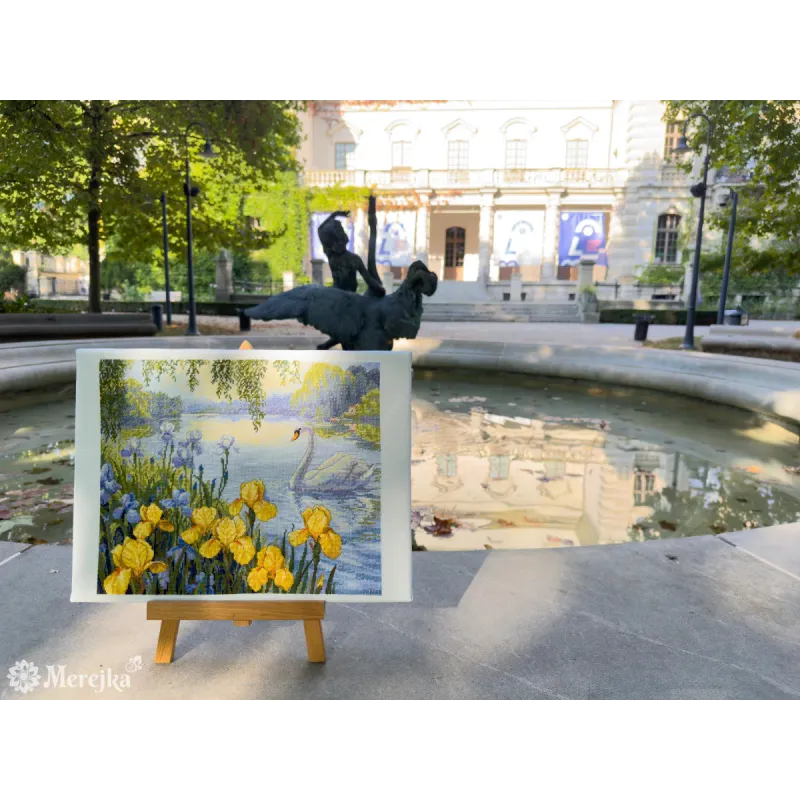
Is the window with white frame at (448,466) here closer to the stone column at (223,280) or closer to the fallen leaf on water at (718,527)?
the fallen leaf on water at (718,527)

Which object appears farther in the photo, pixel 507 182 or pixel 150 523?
pixel 507 182

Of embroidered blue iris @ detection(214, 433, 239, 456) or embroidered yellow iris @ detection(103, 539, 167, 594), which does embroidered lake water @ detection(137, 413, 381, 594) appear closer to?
embroidered blue iris @ detection(214, 433, 239, 456)

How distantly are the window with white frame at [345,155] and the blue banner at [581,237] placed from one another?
1602 cm

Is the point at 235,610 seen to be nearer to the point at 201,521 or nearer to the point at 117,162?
the point at 201,521

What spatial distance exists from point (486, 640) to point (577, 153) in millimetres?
45062

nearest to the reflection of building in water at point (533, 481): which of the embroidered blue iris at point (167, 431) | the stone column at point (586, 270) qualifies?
the embroidered blue iris at point (167, 431)

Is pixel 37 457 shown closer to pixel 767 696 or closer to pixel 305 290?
pixel 305 290

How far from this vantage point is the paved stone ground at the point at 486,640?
A: 223cm

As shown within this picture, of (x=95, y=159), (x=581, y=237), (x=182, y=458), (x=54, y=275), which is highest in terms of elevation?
(x=581, y=237)

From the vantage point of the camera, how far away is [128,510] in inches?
86.8

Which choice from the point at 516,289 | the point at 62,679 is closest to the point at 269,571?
the point at 62,679

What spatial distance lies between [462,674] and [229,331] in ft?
61.6

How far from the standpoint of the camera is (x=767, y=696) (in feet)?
7.23

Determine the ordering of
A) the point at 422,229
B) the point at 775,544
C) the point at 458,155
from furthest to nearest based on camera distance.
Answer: the point at 458,155 → the point at 422,229 → the point at 775,544
